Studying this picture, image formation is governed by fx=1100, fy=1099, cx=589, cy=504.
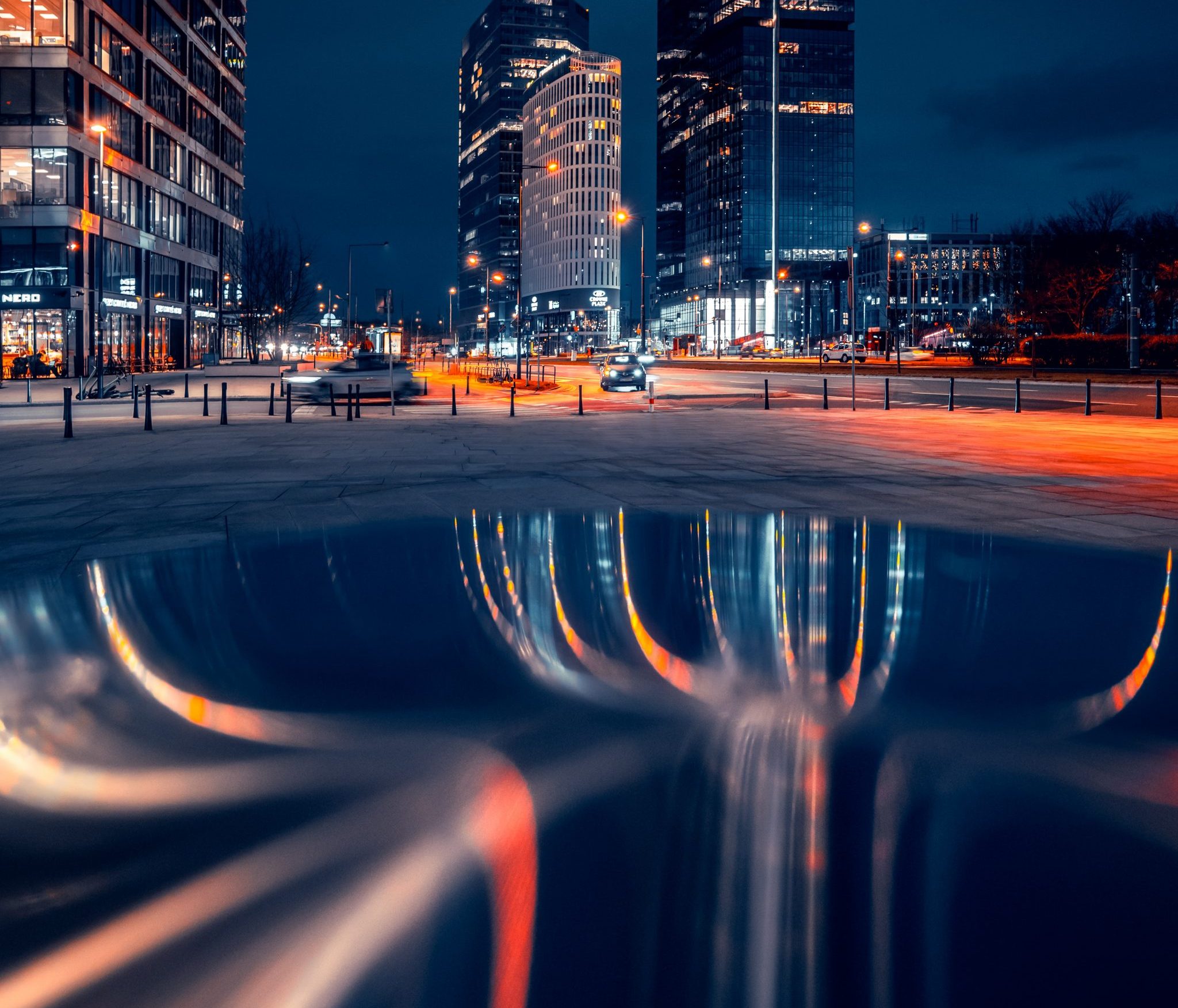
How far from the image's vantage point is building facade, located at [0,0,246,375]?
58344 millimetres

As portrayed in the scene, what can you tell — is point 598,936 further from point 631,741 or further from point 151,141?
point 151,141

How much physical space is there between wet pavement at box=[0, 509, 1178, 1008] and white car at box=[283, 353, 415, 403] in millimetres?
35504

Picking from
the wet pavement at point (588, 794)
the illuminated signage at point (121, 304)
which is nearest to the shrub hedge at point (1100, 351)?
the illuminated signage at point (121, 304)

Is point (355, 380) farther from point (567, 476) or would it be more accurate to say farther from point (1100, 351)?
point (1100, 351)

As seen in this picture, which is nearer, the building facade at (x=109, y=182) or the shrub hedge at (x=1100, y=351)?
the shrub hedge at (x=1100, y=351)

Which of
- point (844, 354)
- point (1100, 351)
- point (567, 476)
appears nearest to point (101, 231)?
point (567, 476)

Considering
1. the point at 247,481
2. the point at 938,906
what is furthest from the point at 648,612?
the point at 247,481

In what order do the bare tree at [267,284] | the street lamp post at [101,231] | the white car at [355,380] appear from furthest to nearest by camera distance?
the bare tree at [267,284]
the street lamp post at [101,231]
the white car at [355,380]

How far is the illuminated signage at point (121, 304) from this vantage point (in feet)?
203

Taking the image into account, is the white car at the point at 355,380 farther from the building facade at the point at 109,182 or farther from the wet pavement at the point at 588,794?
the wet pavement at the point at 588,794

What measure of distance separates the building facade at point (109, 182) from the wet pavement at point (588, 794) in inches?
1693

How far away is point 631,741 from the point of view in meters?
5.27

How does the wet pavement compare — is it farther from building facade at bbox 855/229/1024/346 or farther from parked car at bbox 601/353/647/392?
building facade at bbox 855/229/1024/346

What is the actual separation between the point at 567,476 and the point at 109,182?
59.0 metres
